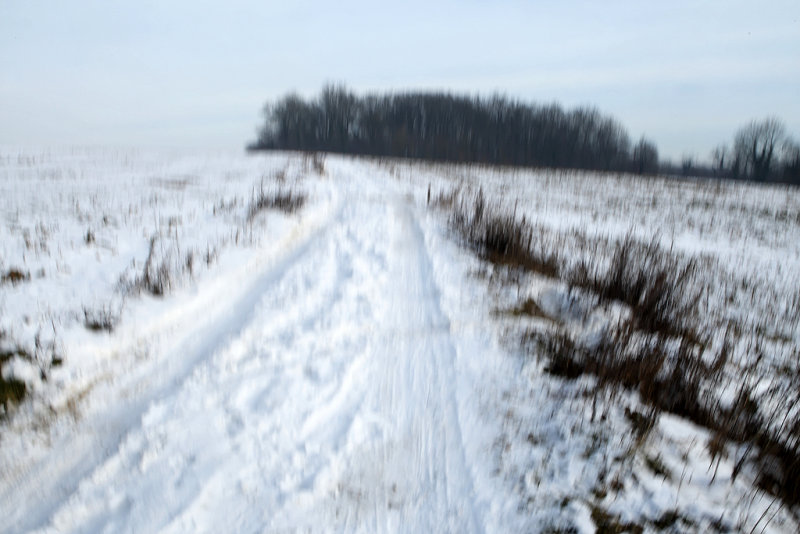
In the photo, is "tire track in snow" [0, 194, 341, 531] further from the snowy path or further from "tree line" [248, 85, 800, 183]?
"tree line" [248, 85, 800, 183]

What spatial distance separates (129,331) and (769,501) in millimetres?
4972

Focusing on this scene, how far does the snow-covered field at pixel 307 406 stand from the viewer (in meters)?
2.30

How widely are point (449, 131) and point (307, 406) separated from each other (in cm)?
8337

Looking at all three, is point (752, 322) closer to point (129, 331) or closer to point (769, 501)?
point (769, 501)

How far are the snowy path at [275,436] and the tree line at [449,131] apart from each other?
70.7 metres

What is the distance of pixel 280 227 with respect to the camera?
7.29m

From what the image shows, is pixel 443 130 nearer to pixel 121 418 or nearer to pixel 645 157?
pixel 645 157

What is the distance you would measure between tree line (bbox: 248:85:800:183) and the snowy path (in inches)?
2782

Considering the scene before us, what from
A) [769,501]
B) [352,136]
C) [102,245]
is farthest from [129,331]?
[352,136]

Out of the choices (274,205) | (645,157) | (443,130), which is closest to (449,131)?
(443,130)

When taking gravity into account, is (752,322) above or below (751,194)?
below

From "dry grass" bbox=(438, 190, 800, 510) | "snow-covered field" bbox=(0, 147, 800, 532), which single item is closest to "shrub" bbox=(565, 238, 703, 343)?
"dry grass" bbox=(438, 190, 800, 510)

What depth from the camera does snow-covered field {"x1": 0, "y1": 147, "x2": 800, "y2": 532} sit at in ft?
7.55

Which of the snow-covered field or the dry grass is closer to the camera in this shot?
the snow-covered field
